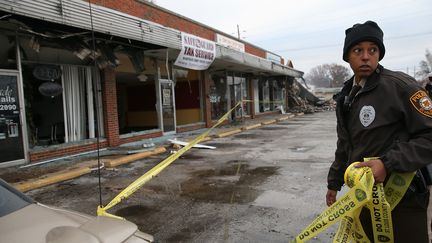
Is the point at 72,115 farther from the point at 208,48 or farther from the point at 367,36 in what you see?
the point at 367,36

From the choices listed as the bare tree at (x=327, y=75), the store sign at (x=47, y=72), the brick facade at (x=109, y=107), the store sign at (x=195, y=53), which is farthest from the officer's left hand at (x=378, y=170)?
the bare tree at (x=327, y=75)

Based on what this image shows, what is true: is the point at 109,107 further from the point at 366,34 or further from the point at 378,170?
the point at 378,170

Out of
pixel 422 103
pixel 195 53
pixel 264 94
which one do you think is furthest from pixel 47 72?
pixel 264 94

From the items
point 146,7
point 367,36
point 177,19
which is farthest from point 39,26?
point 367,36

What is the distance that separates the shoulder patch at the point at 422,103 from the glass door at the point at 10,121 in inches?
348

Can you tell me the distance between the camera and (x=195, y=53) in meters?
13.2

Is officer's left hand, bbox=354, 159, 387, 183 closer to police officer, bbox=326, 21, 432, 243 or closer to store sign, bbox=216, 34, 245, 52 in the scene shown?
police officer, bbox=326, 21, 432, 243

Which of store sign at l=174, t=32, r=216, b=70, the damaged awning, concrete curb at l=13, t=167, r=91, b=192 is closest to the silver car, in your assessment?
the damaged awning

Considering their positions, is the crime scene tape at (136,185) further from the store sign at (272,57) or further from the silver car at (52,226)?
the store sign at (272,57)

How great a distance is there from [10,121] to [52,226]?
7789 mm

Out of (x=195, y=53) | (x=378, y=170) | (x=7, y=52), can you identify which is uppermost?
(x=195, y=53)

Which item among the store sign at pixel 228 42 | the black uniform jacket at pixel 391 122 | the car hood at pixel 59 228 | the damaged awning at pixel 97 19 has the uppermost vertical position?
the store sign at pixel 228 42

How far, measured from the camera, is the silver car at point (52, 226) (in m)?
1.84

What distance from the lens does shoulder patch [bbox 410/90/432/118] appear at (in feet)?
6.48
